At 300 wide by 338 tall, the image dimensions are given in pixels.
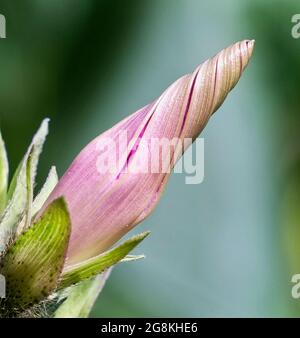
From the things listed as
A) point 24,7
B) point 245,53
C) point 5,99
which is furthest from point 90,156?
point 24,7

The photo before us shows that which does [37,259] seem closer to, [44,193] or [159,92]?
[44,193]

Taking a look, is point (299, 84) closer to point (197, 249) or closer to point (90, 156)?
point (197, 249)

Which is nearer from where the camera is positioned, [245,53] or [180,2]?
[245,53]

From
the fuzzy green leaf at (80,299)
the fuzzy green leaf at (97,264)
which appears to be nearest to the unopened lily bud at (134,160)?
the fuzzy green leaf at (97,264)

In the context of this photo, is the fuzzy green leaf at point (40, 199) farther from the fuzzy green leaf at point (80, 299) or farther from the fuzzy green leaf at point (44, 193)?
the fuzzy green leaf at point (80, 299)

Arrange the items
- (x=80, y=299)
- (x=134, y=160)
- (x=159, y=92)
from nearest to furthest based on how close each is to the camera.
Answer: (x=134, y=160), (x=80, y=299), (x=159, y=92)

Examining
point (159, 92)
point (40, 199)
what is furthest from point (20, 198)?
point (159, 92)
